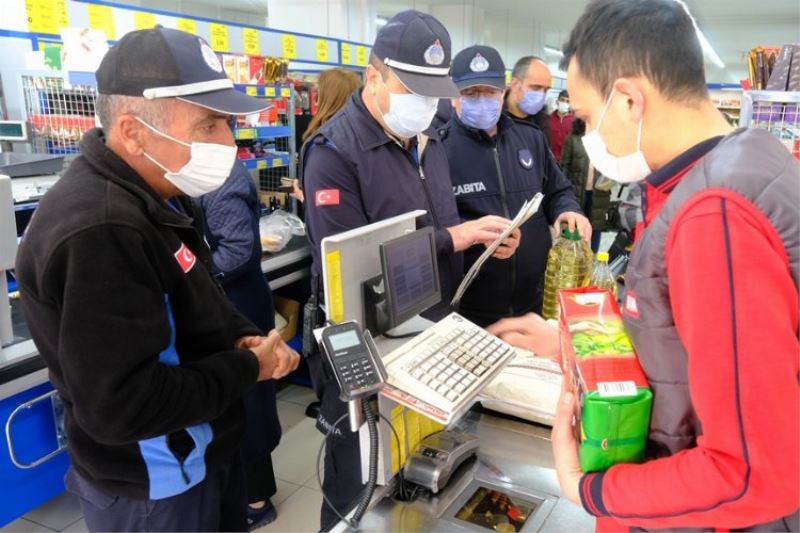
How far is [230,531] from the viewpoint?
154 cm

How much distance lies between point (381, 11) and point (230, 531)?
13.9 metres

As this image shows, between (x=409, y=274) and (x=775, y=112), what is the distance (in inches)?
102

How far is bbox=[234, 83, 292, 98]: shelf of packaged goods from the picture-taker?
337 cm

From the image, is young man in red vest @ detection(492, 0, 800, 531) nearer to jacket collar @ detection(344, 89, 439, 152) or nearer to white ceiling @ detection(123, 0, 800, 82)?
jacket collar @ detection(344, 89, 439, 152)

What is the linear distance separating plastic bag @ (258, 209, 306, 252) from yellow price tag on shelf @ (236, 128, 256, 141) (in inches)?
18.9

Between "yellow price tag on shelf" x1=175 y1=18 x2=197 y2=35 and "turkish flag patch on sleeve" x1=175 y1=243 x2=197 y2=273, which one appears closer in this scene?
"turkish flag patch on sleeve" x1=175 y1=243 x2=197 y2=273

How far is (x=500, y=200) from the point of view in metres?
2.52

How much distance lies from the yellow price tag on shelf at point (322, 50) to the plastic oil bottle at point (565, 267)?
3.83 m

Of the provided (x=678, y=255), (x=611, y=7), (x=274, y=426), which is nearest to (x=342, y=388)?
(x=678, y=255)

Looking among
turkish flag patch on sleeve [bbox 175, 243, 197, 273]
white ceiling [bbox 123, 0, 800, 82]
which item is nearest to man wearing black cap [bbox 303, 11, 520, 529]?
turkish flag patch on sleeve [bbox 175, 243, 197, 273]

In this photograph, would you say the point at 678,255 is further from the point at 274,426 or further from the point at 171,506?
the point at 274,426

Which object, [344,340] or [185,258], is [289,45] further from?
[344,340]

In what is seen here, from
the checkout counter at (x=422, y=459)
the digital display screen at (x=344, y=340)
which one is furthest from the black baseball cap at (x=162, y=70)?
the digital display screen at (x=344, y=340)

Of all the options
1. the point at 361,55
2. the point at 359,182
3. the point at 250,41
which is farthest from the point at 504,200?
the point at 361,55
